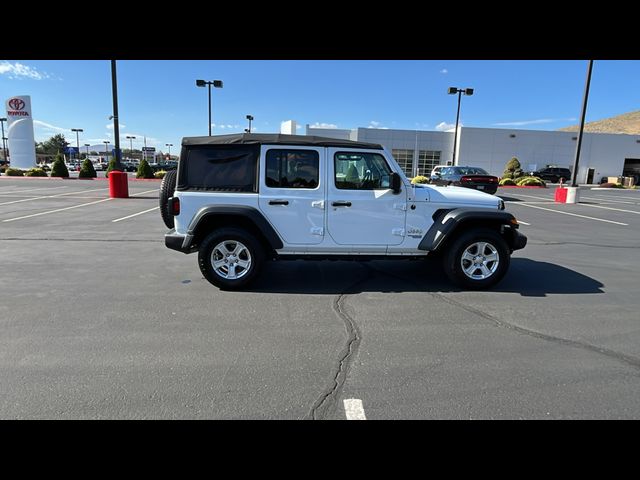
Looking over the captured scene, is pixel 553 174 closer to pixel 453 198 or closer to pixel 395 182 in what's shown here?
pixel 453 198

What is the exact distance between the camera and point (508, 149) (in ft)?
136

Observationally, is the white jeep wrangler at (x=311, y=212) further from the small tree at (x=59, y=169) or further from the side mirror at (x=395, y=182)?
the small tree at (x=59, y=169)

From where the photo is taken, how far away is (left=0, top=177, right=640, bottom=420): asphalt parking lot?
257cm

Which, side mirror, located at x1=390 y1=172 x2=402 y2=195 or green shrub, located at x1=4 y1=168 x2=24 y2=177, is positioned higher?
side mirror, located at x1=390 y1=172 x2=402 y2=195

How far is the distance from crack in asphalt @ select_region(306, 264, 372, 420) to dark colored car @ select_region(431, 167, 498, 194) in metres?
13.2

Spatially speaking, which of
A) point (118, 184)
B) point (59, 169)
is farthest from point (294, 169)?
point (59, 169)

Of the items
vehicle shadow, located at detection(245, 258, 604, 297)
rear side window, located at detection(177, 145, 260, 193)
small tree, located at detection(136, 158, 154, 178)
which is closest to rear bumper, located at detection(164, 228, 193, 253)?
rear side window, located at detection(177, 145, 260, 193)

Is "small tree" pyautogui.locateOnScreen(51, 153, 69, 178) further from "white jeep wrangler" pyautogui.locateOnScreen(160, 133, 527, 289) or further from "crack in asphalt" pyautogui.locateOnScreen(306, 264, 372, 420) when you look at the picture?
"crack in asphalt" pyautogui.locateOnScreen(306, 264, 372, 420)

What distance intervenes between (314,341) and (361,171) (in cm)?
249

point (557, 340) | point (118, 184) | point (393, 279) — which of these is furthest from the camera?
point (118, 184)

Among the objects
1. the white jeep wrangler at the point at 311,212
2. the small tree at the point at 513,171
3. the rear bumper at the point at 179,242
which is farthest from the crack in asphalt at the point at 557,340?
the small tree at the point at 513,171

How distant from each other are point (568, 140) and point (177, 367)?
4998 cm
